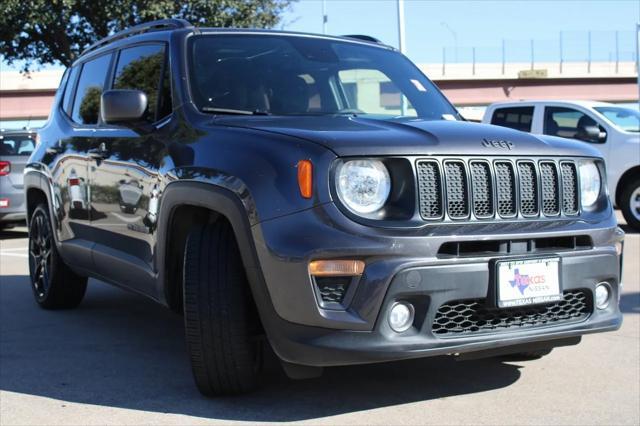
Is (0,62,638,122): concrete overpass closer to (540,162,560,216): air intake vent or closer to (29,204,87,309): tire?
(29,204,87,309): tire

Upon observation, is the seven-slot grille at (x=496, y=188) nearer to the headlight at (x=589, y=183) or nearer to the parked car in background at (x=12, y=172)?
the headlight at (x=589, y=183)

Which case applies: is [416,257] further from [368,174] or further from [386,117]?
[386,117]

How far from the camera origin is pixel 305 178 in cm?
388

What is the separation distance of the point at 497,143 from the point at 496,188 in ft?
0.75

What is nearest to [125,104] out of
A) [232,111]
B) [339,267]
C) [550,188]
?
[232,111]

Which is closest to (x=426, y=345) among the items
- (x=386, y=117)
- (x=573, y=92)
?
(x=386, y=117)

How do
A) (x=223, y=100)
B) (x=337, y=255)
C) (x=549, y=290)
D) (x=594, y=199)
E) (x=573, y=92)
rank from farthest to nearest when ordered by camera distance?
(x=573, y=92), (x=223, y=100), (x=594, y=199), (x=549, y=290), (x=337, y=255)

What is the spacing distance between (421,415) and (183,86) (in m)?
2.08

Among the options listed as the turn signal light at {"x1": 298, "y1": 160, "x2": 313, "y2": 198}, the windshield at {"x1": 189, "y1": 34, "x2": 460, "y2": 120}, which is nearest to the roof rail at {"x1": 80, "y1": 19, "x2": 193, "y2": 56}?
the windshield at {"x1": 189, "y1": 34, "x2": 460, "y2": 120}

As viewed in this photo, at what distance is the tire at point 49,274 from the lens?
6.86 m

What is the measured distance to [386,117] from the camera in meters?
4.93

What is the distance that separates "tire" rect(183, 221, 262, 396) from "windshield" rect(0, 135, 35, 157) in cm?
1003

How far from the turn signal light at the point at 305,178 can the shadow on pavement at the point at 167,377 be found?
1.05m

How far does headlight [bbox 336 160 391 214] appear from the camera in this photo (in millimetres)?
3893
